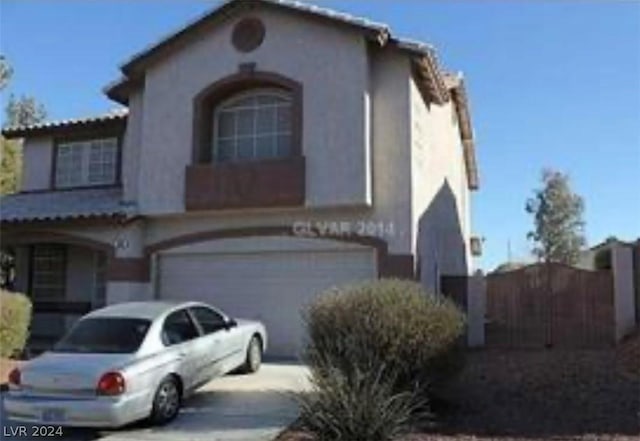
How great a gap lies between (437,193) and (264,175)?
5.98 metres

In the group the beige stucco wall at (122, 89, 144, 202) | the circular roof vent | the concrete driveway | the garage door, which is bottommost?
the concrete driveway

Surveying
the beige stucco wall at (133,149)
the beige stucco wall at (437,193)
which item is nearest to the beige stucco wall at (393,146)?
the beige stucco wall at (437,193)

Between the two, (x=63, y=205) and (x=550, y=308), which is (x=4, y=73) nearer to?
(x=63, y=205)

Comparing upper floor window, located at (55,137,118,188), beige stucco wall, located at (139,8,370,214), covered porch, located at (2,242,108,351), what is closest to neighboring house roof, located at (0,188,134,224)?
upper floor window, located at (55,137,118,188)

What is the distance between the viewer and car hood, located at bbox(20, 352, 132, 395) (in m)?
10.4

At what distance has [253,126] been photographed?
1962 cm

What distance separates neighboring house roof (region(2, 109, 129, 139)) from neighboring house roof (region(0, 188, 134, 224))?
181 cm

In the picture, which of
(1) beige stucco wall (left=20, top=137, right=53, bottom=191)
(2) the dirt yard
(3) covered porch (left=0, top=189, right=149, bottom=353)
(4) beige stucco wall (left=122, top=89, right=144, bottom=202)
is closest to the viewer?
(2) the dirt yard

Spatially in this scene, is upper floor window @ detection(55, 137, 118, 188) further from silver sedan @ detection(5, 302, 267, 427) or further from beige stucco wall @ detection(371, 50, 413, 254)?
silver sedan @ detection(5, 302, 267, 427)

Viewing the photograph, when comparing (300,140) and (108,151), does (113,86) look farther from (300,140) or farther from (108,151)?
(300,140)

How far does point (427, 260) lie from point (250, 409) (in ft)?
28.7

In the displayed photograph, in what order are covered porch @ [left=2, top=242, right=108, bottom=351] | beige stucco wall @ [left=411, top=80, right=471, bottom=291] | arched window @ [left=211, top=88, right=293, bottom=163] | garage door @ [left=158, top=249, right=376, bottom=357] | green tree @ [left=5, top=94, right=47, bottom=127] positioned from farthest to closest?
green tree @ [left=5, top=94, right=47, bottom=127] < covered porch @ [left=2, top=242, right=108, bottom=351] < arched window @ [left=211, top=88, right=293, bottom=163] < beige stucco wall @ [left=411, top=80, right=471, bottom=291] < garage door @ [left=158, top=249, right=376, bottom=357]

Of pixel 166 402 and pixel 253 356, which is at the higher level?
pixel 253 356

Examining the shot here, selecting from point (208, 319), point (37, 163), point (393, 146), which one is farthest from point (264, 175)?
point (37, 163)
